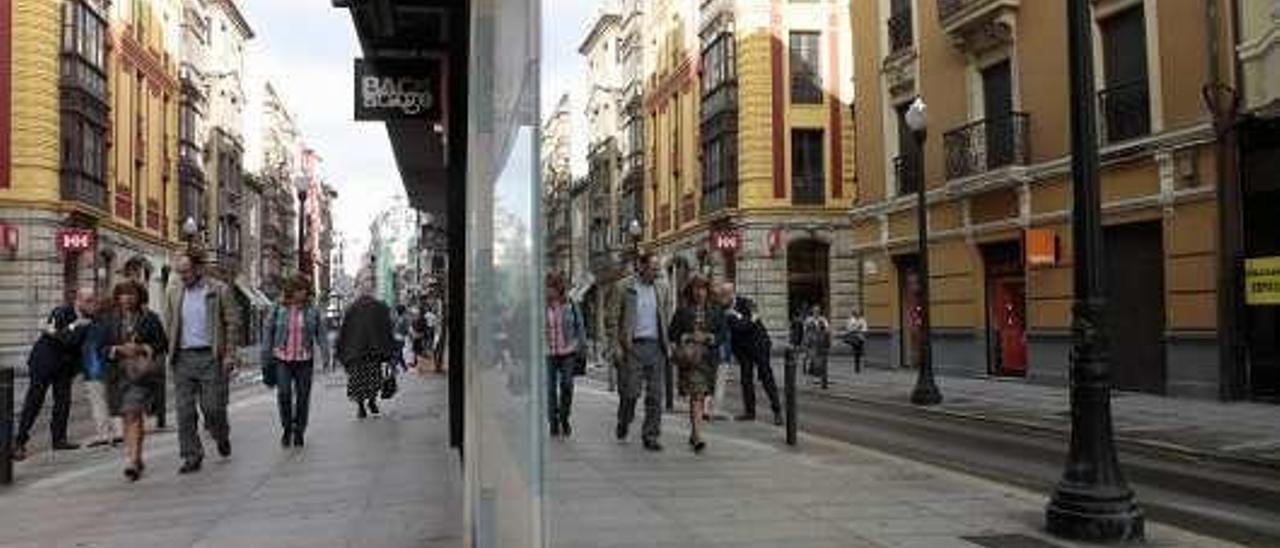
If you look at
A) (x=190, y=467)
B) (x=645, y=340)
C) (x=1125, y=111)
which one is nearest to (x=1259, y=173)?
(x=1125, y=111)

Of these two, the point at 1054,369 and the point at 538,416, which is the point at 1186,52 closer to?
the point at 1054,369

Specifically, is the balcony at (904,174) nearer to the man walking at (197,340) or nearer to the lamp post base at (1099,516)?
the man walking at (197,340)

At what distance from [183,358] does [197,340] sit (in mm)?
193

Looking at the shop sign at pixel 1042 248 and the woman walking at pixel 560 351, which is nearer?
the woman walking at pixel 560 351

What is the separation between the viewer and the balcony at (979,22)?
26.3 m

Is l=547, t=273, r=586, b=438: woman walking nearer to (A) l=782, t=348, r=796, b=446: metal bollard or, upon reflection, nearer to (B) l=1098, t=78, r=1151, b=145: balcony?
(A) l=782, t=348, r=796, b=446: metal bollard

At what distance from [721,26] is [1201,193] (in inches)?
1097

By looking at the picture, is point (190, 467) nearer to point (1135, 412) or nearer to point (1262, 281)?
point (1135, 412)

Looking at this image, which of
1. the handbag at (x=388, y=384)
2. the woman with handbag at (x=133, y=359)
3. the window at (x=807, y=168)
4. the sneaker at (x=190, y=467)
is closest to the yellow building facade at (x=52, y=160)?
the handbag at (x=388, y=384)

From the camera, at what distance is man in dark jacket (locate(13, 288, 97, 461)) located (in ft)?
47.1

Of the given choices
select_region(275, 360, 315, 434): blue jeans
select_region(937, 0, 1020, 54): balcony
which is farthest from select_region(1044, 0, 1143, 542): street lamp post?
select_region(937, 0, 1020, 54): balcony

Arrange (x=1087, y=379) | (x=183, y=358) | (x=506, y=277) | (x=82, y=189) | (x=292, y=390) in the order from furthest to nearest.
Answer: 1. (x=82, y=189)
2. (x=292, y=390)
3. (x=183, y=358)
4. (x=1087, y=379)
5. (x=506, y=277)

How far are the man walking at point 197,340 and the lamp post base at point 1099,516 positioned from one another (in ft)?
23.8

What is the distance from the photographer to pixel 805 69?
151 ft
